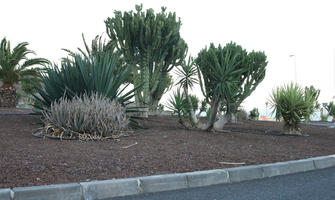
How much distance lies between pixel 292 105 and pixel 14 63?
1574 centimetres

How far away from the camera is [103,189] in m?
3.53

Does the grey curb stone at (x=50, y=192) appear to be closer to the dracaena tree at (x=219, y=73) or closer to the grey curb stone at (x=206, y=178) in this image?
the grey curb stone at (x=206, y=178)

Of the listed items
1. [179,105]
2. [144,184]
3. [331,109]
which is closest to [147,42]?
[179,105]

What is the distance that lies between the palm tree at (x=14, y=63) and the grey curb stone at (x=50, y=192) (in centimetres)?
1604

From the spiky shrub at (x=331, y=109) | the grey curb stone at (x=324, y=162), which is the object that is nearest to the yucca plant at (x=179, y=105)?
the grey curb stone at (x=324, y=162)

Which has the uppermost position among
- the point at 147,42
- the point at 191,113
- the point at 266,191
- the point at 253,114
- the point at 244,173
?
the point at 147,42

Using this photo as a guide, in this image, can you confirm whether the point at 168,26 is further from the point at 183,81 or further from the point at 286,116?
the point at 286,116

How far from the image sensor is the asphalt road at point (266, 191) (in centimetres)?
361

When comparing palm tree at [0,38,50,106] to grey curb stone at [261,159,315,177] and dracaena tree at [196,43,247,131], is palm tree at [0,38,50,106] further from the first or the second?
grey curb stone at [261,159,315,177]

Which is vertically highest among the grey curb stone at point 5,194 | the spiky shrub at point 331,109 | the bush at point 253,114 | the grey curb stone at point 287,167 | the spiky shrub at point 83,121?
the spiky shrub at point 331,109

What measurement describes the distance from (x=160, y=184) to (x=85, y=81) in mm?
5792

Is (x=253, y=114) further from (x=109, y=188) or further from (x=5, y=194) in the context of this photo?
(x=5, y=194)

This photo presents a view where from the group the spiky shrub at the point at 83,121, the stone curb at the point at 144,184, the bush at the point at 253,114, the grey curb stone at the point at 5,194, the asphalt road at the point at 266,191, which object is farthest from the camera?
the bush at the point at 253,114

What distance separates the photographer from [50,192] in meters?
3.28
